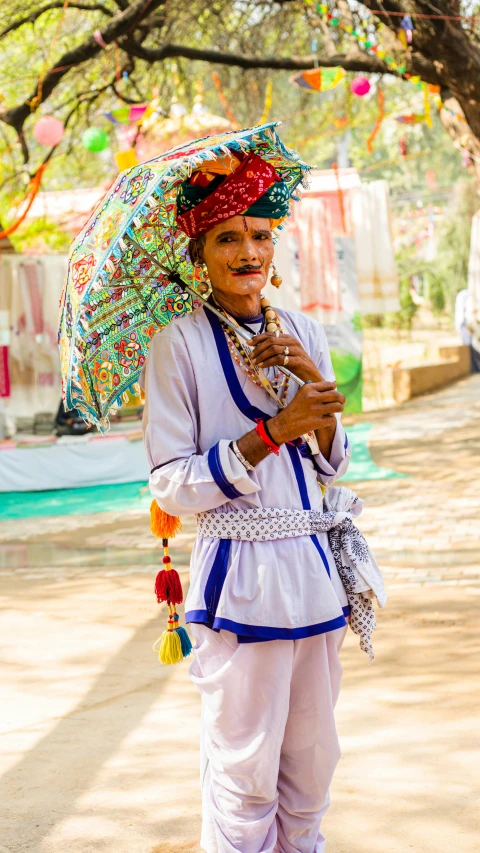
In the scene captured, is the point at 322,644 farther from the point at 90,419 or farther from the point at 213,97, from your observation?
the point at 213,97

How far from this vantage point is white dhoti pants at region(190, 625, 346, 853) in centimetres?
238

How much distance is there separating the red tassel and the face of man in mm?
836

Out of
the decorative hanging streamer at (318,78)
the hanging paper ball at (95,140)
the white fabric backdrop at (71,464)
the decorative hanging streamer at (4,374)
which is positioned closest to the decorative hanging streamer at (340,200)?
the decorative hanging streamer at (318,78)

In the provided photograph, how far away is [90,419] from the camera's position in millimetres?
2734

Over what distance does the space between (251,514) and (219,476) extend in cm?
17

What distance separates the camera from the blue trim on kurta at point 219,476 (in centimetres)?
232

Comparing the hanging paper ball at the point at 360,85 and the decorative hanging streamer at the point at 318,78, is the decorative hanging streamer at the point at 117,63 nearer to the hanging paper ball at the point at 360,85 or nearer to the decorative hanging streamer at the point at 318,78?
the decorative hanging streamer at the point at 318,78

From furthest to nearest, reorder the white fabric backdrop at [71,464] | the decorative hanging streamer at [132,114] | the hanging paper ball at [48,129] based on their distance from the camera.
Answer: the white fabric backdrop at [71,464] → the decorative hanging streamer at [132,114] → the hanging paper ball at [48,129]

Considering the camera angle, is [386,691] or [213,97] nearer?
[386,691]

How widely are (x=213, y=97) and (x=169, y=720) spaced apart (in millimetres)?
16379

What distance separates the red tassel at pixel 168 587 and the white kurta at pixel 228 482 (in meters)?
0.27

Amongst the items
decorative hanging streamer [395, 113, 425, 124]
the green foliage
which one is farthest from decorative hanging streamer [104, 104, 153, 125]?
the green foliage

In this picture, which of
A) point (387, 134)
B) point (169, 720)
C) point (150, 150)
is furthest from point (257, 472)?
point (387, 134)

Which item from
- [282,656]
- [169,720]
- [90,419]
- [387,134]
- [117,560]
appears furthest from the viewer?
[387,134]
